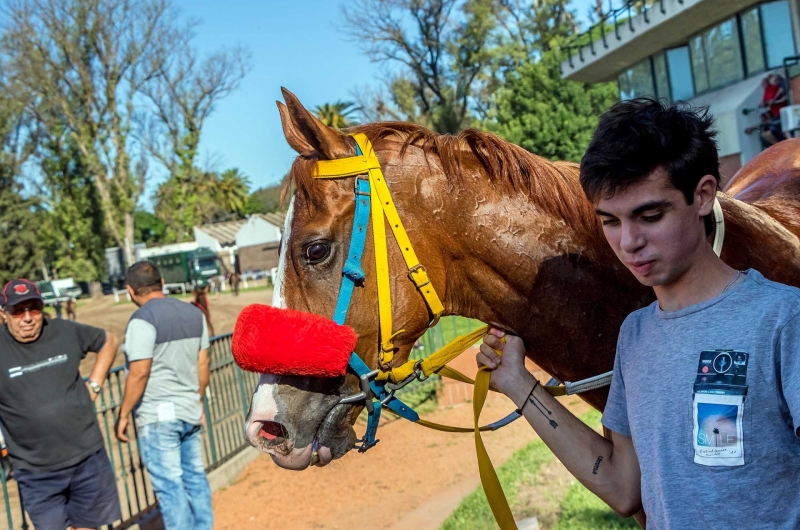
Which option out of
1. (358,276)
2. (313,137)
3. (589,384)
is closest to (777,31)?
(589,384)

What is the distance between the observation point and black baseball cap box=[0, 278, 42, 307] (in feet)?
16.8

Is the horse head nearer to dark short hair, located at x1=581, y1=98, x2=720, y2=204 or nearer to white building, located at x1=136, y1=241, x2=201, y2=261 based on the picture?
dark short hair, located at x1=581, y1=98, x2=720, y2=204

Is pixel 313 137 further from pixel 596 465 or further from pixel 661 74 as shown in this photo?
pixel 661 74

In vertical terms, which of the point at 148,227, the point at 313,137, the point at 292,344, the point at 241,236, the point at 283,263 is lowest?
the point at 292,344

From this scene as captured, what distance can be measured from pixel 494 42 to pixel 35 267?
103 feet

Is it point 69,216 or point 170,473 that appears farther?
point 69,216

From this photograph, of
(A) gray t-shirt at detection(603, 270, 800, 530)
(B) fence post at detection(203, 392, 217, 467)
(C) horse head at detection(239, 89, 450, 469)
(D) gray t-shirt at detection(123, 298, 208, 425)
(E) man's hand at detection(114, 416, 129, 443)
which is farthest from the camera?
(B) fence post at detection(203, 392, 217, 467)

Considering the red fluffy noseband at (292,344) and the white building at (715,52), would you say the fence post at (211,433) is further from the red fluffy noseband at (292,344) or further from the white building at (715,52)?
the white building at (715,52)

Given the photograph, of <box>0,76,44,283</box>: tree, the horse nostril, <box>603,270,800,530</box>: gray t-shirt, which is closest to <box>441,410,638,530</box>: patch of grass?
the horse nostril

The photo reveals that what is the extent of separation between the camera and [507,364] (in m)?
2.12

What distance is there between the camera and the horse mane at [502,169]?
2295mm

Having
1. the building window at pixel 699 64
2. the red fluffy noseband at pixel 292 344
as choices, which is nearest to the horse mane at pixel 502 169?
the red fluffy noseband at pixel 292 344

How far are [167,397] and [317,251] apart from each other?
416cm

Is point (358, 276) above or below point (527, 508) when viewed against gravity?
above
